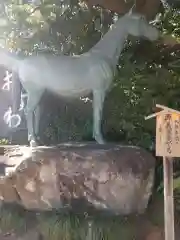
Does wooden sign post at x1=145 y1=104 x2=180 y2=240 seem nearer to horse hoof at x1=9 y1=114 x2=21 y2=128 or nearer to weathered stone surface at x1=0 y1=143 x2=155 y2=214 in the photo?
weathered stone surface at x1=0 y1=143 x2=155 y2=214

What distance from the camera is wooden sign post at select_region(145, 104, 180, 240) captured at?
8.93ft

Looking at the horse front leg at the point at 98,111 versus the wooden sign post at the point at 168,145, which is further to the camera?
the horse front leg at the point at 98,111

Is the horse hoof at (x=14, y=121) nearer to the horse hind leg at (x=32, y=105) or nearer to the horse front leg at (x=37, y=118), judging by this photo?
the horse front leg at (x=37, y=118)

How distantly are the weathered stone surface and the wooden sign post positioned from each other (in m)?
0.54

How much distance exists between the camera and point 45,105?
14.3 ft

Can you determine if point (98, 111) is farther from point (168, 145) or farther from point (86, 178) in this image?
point (168, 145)

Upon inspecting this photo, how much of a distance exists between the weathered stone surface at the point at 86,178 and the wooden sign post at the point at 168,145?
0.54 metres

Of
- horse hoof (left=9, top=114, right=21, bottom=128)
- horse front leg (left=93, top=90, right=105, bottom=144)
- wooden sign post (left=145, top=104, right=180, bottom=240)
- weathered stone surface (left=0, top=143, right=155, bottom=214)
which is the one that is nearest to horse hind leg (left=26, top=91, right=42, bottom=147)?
weathered stone surface (left=0, top=143, right=155, bottom=214)

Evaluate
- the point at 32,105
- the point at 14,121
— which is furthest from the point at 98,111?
the point at 14,121

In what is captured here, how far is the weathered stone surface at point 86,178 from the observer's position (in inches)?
129

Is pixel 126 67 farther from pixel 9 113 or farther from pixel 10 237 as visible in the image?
pixel 10 237

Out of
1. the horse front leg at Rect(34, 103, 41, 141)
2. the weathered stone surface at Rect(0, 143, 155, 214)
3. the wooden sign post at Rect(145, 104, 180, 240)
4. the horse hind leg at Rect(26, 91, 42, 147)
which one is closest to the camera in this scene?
the wooden sign post at Rect(145, 104, 180, 240)

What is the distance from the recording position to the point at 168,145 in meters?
2.72

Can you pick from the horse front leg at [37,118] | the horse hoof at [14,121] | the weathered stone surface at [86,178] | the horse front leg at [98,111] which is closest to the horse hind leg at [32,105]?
the horse front leg at [37,118]
